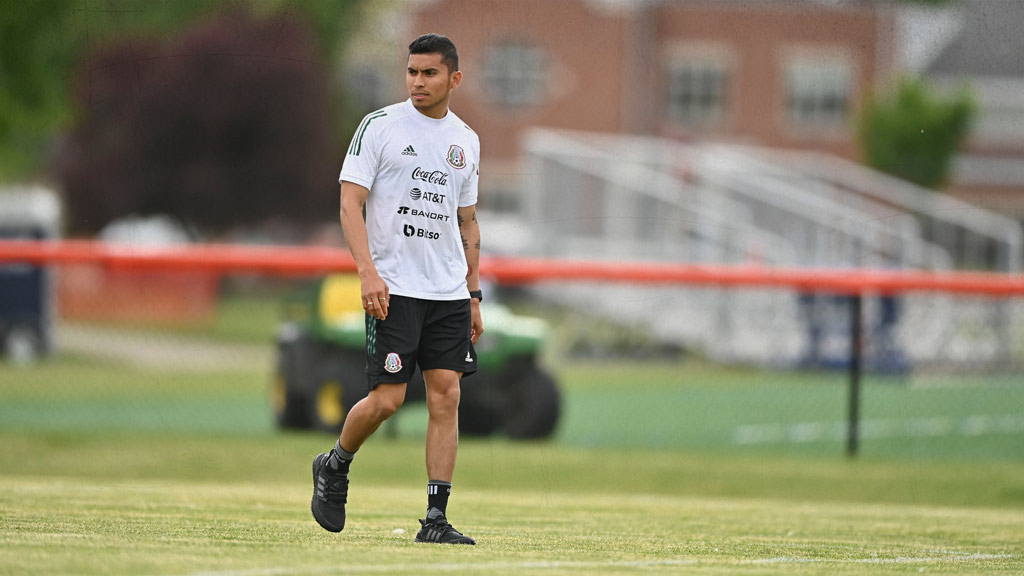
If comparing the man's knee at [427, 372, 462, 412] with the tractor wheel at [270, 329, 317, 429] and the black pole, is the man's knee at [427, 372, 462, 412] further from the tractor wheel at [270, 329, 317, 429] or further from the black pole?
the tractor wheel at [270, 329, 317, 429]

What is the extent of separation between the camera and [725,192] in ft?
77.5

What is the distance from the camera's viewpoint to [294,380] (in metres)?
13.2

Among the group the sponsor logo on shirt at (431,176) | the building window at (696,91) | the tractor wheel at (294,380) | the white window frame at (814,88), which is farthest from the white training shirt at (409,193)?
the building window at (696,91)

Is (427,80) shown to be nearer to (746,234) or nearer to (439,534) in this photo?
(439,534)

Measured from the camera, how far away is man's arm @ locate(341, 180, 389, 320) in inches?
238

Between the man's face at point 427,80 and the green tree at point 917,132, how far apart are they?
13.7 m

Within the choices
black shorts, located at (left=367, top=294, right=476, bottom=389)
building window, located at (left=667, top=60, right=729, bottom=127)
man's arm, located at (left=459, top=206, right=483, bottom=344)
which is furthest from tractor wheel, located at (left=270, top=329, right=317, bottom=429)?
building window, located at (left=667, top=60, right=729, bottom=127)

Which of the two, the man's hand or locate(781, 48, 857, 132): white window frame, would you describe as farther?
locate(781, 48, 857, 132): white window frame

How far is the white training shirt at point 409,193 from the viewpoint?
619 centimetres

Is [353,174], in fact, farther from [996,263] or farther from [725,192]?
[725,192]

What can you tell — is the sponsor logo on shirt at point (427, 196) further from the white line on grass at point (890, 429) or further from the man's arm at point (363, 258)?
the white line on grass at point (890, 429)

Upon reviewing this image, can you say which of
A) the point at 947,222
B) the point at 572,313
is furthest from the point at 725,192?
the point at 572,313

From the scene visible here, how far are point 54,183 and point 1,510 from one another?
29.3 meters

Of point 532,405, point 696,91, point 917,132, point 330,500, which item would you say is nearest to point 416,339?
point 330,500
